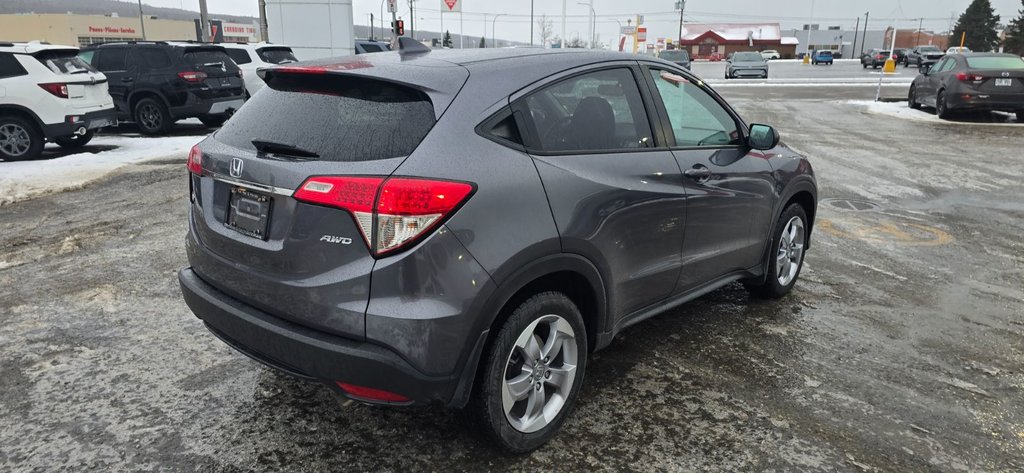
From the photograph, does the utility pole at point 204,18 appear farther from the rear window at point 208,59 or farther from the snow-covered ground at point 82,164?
the snow-covered ground at point 82,164

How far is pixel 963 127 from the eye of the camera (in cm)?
1573

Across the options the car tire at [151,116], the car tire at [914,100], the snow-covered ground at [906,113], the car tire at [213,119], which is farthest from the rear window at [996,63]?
the car tire at [151,116]

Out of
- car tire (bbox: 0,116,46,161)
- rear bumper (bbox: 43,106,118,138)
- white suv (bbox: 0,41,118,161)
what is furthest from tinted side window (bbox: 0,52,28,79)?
rear bumper (bbox: 43,106,118,138)

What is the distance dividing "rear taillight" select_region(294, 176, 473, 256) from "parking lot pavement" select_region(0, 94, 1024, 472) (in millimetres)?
1051

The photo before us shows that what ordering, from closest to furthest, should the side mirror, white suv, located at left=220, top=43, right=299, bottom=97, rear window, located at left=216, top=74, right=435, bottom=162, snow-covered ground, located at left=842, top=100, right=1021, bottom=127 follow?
1. rear window, located at left=216, top=74, right=435, bottom=162
2. the side mirror
3. white suv, located at left=220, top=43, right=299, bottom=97
4. snow-covered ground, located at left=842, top=100, right=1021, bottom=127

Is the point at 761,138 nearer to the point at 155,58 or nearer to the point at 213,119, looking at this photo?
the point at 155,58

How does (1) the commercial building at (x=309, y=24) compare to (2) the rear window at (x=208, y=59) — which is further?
(1) the commercial building at (x=309, y=24)

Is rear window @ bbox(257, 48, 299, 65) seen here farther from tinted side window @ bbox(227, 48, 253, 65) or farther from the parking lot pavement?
the parking lot pavement

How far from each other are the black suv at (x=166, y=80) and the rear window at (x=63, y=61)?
7.08 feet

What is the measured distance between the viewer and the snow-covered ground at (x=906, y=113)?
54.1ft

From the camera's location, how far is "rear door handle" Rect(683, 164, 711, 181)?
360 centimetres

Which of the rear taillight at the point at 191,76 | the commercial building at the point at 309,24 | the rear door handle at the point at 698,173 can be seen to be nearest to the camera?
the rear door handle at the point at 698,173

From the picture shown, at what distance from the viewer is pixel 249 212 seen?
Result: 278cm

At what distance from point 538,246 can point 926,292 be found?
383 cm
